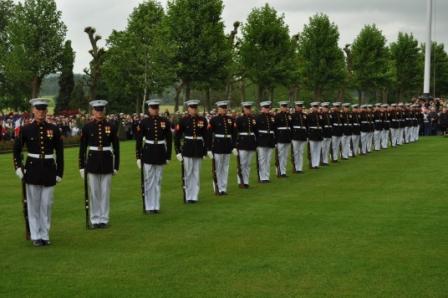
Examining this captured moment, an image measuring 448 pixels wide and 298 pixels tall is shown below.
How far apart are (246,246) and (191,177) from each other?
215 inches

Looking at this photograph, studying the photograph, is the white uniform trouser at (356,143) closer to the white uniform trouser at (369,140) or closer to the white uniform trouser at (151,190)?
the white uniform trouser at (369,140)

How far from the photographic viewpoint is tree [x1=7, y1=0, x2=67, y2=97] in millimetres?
61625

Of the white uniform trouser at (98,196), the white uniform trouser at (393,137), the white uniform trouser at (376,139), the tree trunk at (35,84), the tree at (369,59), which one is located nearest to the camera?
the white uniform trouser at (98,196)

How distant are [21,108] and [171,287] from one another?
76.6m

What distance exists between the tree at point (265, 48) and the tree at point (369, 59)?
18.3m

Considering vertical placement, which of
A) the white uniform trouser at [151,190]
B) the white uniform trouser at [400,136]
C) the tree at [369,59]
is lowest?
the white uniform trouser at [400,136]

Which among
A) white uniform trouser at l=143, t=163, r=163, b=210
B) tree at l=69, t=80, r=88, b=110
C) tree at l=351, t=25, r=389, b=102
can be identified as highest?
tree at l=351, t=25, r=389, b=102

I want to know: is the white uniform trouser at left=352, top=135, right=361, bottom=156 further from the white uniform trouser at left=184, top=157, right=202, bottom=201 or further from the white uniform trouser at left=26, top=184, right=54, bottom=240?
the white uniform trouser at left=26, top=184, right=54, bottom=240

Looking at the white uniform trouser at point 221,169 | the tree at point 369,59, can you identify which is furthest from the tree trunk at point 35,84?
the white uniform trouser at point 221,169

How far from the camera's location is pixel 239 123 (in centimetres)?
2022

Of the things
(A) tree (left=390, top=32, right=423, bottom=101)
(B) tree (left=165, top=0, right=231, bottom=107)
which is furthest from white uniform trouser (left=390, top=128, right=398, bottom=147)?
(A) tree (left=390, top=32, right=423, bottom=101)

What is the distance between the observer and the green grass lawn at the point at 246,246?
880 cm

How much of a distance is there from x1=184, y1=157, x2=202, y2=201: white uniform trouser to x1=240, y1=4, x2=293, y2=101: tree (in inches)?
1629

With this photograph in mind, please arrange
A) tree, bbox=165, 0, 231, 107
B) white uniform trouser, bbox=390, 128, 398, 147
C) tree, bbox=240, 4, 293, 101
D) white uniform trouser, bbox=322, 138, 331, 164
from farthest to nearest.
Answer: tree, bbox=240, 4, 293, 101
tree, bbox=165, 0, 231, 107
white uniform trouser, bbox=390, 128, 398, 147
white uniform trouser, bbox=322, 138, 331, 164
